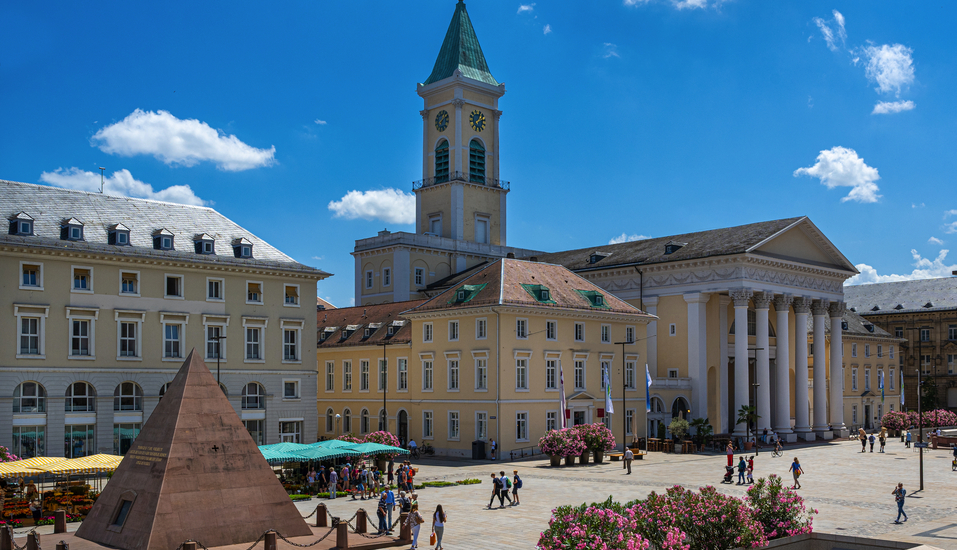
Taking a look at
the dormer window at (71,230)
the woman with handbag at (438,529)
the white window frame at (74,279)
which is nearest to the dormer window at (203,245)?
the white window frame at (74,279)

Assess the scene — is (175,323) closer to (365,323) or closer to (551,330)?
(365,323)

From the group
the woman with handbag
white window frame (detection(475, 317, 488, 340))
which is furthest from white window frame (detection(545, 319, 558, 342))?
the woman with handbag

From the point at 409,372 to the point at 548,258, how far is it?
32.3m

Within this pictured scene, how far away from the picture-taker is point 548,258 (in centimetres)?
9419

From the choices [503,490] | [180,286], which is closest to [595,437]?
[503,490]

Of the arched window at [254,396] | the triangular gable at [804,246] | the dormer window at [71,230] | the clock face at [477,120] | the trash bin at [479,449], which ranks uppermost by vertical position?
the clock face at [477,120]

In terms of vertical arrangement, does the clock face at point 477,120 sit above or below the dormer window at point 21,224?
above

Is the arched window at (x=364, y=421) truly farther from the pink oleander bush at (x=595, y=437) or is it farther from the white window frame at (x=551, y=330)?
the pink oleander bush at (x=595, y=437)

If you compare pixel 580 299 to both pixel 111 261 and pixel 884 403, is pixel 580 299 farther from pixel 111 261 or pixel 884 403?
pixel 884 403

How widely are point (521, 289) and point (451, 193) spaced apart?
33683mm

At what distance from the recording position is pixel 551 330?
202 ft

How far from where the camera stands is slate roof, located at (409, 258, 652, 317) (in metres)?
59.9

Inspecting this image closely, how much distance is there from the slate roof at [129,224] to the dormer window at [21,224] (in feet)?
1.02

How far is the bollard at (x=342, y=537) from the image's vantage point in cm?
2684
